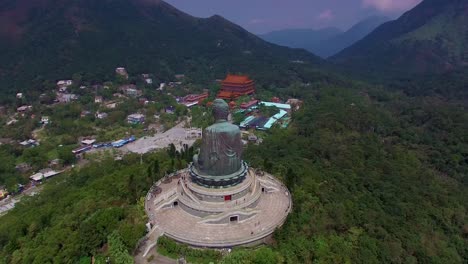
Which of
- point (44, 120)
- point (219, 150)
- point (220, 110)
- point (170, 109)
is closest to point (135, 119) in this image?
point (170, 109)

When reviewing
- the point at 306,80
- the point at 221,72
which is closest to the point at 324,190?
the point at 306,80

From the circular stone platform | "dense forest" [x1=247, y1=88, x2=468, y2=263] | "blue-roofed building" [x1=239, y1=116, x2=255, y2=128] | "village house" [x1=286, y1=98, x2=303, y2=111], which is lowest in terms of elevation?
"blue-roofed building" [x1=239, y1=116, x2=255, y2=128]

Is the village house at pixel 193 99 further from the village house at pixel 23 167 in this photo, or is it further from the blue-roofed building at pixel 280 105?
the village house at pixel 23 167

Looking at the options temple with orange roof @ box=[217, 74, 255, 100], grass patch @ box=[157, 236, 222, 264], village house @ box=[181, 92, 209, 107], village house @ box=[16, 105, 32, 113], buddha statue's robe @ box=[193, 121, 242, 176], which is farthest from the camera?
temple with orange roof @ box=[217, 74, 255, 100]

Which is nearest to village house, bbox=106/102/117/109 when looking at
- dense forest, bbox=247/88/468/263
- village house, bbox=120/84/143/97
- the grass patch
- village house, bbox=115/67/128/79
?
village house, bbox=120/84/143/97

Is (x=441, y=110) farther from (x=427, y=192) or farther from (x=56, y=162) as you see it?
(x=56, y=162)

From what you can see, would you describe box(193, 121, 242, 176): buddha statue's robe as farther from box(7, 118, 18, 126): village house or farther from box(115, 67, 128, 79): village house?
box(115, 67, 128, 79): village house

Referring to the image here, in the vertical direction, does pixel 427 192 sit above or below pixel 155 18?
below

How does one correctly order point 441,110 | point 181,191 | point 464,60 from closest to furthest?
1. point 181,191
2. point 441,110
3. point 464,60
